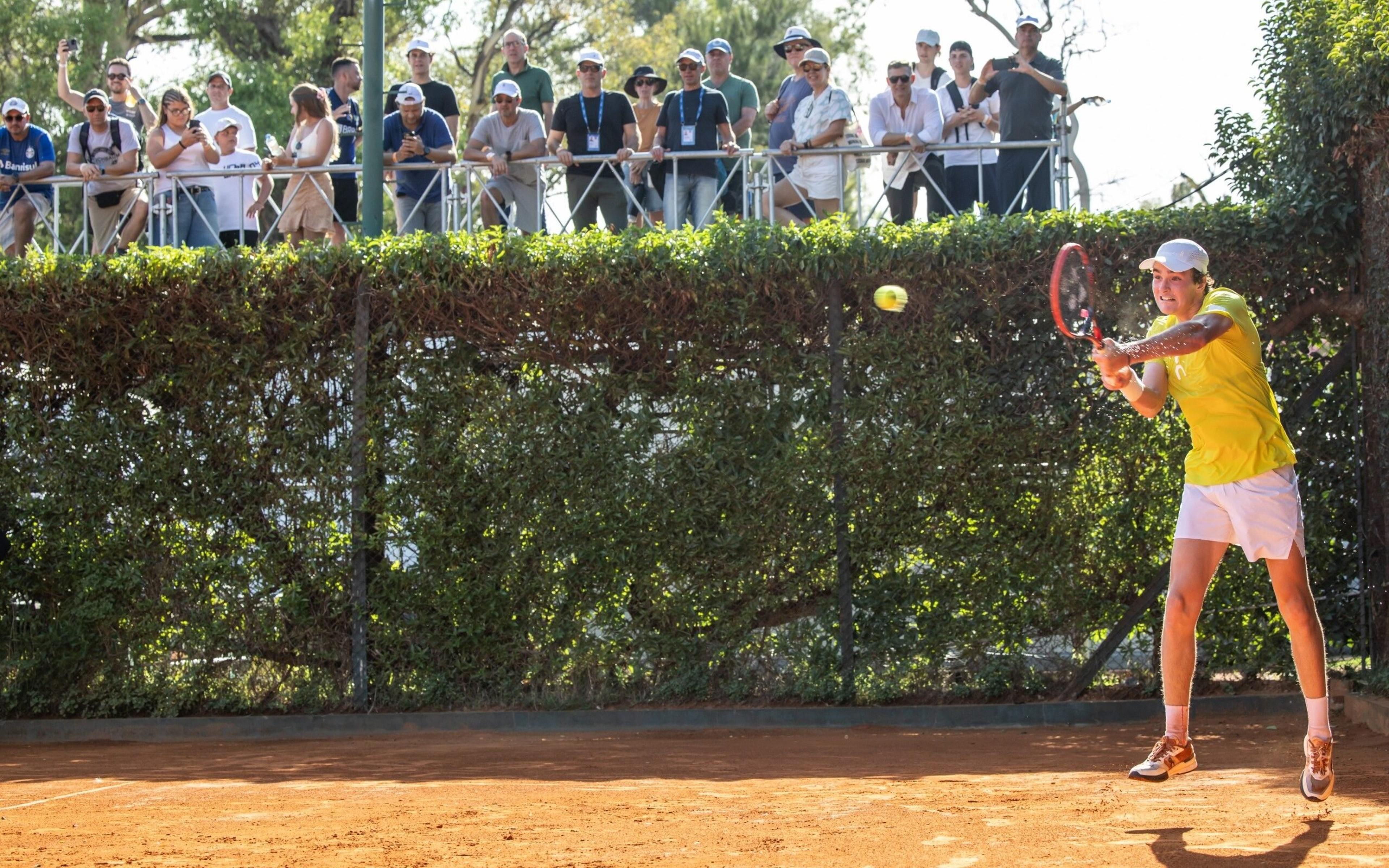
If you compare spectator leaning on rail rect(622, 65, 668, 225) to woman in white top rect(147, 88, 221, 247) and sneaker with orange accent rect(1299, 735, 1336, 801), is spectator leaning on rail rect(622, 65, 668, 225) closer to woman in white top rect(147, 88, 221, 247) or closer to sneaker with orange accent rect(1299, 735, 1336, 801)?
woman in white top rect(147, 88, 221, 247)

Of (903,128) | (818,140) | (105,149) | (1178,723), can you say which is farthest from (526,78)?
(1178,723)

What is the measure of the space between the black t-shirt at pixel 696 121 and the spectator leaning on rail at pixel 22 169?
510 centimetres

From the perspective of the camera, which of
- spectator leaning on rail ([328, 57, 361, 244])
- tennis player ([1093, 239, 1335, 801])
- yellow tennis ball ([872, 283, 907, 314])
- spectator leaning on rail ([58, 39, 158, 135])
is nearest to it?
tennis player ([1093, 239, 1335, 801])

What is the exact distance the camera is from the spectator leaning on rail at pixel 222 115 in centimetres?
1268

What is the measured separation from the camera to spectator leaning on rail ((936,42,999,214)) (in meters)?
11.2

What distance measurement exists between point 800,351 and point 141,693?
513 cm

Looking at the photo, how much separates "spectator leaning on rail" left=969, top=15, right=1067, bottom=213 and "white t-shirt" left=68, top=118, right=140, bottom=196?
684 centimetres

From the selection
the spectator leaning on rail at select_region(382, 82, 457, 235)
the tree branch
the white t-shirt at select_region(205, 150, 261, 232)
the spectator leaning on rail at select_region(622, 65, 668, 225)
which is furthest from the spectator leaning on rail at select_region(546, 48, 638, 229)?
the tree branch

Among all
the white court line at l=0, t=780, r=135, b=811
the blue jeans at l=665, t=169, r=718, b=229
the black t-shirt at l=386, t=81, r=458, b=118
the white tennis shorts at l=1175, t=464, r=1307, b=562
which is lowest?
the white court line at l=0, t=780, r=135, b=811

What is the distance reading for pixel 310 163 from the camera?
11.7m

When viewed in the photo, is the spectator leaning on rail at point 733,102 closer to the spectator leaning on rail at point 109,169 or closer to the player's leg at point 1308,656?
the spectator leaning on rail at point 109,169

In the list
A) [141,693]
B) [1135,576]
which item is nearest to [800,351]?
[1135,576]

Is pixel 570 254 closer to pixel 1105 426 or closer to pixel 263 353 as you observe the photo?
pixel 263 353

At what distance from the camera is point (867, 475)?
961 centimetres
